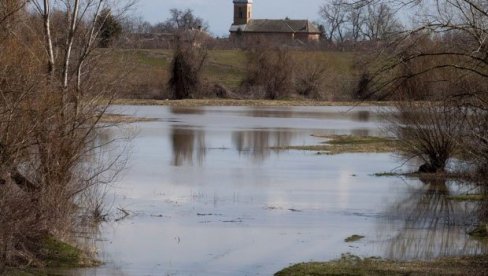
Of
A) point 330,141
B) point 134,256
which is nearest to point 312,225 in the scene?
point 134,256

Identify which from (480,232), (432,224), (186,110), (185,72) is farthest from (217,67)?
(480,232)

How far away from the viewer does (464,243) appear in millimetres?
17703

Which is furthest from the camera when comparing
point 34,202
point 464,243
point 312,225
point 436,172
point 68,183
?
point 436,172

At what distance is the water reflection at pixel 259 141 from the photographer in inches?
1426

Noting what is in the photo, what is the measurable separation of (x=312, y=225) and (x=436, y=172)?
11141 millimetres

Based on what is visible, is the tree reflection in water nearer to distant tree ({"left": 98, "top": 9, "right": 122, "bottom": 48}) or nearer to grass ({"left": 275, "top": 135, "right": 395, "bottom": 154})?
distant tree ({"left": 98, "top": 9, "right": 122, "bottom": 48})

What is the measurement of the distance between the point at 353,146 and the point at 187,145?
7361 millimetres

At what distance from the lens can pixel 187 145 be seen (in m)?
38.2

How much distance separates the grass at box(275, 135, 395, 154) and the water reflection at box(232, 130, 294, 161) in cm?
120

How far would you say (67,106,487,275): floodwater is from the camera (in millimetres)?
16547

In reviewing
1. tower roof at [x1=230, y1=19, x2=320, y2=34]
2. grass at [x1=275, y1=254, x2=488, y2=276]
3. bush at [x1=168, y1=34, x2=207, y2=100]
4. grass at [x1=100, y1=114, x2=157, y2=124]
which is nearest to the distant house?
tower roof at [x1=230, y1=19, x2=320, y2=34]

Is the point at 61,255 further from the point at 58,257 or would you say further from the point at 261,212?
the point at 261,212

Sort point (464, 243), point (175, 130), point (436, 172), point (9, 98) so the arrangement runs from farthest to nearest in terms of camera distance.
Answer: point (175, 130) → point (436, 172) → point (464, 243) → point (9, 98)

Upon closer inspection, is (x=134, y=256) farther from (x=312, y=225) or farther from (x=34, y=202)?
(x=312, y=225)
